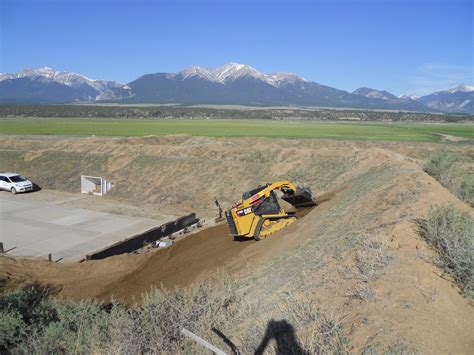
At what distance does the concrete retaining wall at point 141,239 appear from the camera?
58.2ft

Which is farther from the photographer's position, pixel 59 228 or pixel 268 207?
pixel 59 228

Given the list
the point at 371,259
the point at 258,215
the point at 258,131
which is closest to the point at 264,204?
the point at 258,215

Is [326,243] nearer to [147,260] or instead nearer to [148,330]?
[148,330]

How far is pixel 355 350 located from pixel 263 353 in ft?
4.50

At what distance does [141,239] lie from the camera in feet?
64.2

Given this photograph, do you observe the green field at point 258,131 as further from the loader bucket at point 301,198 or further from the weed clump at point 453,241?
the weed clump at point 453,241

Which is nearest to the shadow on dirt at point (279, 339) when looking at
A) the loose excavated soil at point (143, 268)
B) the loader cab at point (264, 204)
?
the loose excavated soil at point (143, 268)

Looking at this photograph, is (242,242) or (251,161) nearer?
(242,242)

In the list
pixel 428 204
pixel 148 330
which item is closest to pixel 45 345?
pixel 148 330

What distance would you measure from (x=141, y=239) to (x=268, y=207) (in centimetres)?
744

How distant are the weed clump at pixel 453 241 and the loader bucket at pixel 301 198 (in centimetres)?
728

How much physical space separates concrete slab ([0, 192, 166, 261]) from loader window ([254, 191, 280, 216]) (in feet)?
28.3

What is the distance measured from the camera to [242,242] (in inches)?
623

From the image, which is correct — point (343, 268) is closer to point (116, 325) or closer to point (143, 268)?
point (116, 325)
